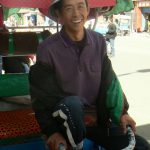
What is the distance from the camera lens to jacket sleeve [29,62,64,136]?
210cm

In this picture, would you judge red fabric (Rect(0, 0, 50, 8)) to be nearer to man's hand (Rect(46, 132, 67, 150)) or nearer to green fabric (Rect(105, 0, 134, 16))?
green fabric (Rect(105, 0, 134, 16))

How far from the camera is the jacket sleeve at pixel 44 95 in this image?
2.10 meters

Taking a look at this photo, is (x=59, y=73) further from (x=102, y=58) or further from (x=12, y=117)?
(x=12, y=117)

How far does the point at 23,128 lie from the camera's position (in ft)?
9.29

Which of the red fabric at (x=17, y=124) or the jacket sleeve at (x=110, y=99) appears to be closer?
the jacket sleeve at (x=110, y=99)

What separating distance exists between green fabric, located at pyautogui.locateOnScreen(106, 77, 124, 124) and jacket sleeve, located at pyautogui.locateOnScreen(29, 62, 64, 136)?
0.27 metres

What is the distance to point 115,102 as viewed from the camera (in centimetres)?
223

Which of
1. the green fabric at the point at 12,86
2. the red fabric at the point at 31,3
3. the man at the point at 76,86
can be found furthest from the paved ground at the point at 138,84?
the red fabric at the point at 31,3

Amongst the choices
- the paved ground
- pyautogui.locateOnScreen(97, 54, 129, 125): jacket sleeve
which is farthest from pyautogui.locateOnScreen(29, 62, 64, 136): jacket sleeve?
the paved ground

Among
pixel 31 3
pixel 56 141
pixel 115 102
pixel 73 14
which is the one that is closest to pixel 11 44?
pixel 31 3

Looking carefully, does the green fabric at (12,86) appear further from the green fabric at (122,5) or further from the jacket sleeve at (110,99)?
the jacket sleeve at (110,99)

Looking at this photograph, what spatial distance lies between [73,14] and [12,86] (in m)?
1.28

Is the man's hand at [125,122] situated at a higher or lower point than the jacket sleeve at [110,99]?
lower

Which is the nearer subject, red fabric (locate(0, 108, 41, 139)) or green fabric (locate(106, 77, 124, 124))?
green fabric (locate(106, 77, 124, 124))
